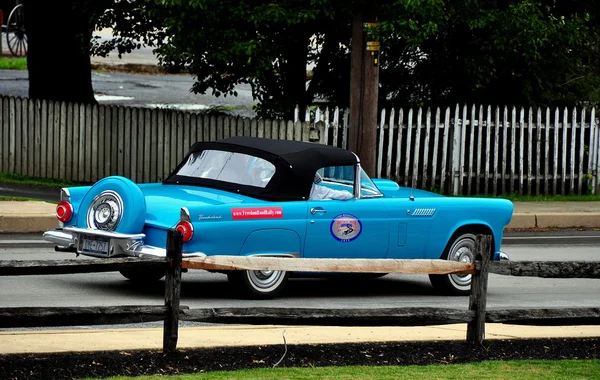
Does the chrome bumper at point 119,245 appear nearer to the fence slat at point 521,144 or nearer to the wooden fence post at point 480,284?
the wooden fence post at point 480,284

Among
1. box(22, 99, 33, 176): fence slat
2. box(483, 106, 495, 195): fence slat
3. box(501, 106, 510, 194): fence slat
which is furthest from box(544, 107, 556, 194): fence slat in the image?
box(22, 99, 33, 176): fence slat

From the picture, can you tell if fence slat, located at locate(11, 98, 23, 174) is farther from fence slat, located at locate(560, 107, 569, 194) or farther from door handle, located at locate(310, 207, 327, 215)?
door handle, located at locate(310, 207, 327, 215)

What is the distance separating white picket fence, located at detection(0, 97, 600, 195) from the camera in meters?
20.0

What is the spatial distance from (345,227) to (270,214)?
0.90 m

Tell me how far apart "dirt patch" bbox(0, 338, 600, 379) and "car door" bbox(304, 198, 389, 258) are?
2276 mm

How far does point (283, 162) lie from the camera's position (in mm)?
11539

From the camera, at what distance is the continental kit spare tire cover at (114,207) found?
10656mm

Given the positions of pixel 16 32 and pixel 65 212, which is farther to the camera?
pixel 16 32

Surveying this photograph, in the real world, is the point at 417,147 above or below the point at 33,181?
above

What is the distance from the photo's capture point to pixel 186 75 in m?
39.7

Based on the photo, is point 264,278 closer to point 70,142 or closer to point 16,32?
point 70,142

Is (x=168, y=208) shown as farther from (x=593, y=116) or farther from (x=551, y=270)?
(x=593, y=116)

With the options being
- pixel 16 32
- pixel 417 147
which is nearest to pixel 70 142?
pixel 417 147

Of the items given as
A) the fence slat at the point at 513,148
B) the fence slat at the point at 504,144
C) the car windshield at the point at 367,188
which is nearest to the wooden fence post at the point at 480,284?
the car windshield at the point at 367,188
